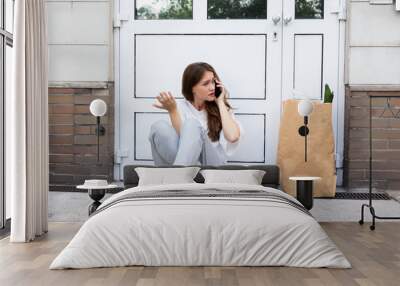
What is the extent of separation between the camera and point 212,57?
20.4 ft

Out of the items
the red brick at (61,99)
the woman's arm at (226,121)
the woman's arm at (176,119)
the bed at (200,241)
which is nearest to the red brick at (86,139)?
the red brick at (61,99)

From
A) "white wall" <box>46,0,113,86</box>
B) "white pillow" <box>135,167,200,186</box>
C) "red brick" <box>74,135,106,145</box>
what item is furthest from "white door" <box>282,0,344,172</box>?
"red brick" <box>74,135,106,145</box>

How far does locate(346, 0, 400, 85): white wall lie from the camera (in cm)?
616

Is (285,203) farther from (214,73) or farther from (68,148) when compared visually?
(68,148)

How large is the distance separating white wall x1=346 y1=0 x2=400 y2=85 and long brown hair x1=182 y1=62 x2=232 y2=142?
136 cm

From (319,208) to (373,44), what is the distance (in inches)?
67.9

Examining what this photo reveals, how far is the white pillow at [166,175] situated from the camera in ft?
17.8

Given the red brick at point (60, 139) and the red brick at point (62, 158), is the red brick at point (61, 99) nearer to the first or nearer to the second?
the red brick at point (60, 139)

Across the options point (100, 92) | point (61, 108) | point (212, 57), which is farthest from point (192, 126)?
point (61, 108)

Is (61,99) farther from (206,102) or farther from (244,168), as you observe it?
(244,168)

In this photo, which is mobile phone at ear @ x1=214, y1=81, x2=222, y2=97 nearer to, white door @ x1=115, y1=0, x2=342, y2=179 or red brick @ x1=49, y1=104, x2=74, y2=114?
white door @ x1=115, y1=0, x2=342, y2=179

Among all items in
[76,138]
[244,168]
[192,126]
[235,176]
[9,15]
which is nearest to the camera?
[9,15]

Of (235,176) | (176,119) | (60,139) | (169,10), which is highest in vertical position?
(169,10)

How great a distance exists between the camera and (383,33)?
6.17m
